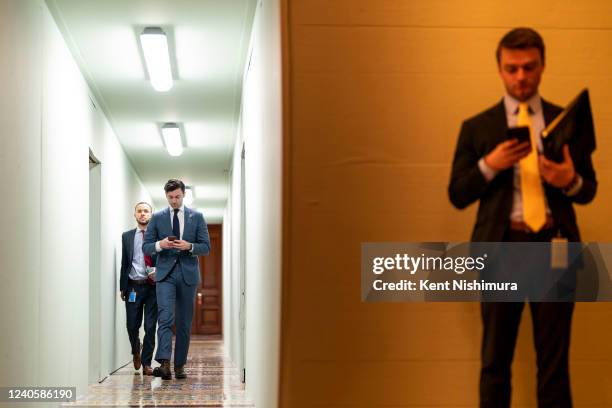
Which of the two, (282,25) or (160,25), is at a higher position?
(160,25)

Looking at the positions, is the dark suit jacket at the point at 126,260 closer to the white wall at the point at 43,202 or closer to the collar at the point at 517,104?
the white wall at the point at 43,202

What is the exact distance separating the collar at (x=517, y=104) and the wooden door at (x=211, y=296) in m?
14.8

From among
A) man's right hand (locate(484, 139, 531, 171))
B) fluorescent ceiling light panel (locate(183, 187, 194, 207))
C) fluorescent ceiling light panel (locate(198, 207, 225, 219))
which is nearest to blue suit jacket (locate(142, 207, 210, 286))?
man's right hand (locate(484, 139, 531, 171))

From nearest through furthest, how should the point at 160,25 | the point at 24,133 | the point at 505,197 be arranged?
the point at 505,197 → the point at 24,133 → the point at 160,25

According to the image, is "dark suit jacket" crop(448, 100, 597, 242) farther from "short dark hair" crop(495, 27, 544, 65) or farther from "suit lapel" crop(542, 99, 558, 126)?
"short dark hair" crop(495, 27, 544, 65)

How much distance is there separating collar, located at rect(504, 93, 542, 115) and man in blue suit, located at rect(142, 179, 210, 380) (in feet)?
10.5

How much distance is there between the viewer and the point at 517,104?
2793mm

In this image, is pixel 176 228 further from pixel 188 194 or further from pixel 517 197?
pixel 188 194

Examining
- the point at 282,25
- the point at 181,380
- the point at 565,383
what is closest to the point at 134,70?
the point at 181,380

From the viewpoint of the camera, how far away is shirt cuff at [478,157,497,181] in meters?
2.73

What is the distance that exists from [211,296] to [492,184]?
1501 centimetres

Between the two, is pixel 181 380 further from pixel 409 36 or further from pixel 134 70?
pixel 409 36

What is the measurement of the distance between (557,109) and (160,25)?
2662 mm

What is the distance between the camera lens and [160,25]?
4.80m
